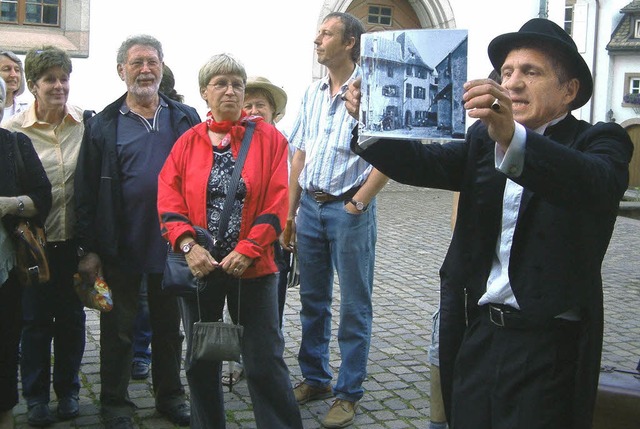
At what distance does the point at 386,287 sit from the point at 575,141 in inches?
224

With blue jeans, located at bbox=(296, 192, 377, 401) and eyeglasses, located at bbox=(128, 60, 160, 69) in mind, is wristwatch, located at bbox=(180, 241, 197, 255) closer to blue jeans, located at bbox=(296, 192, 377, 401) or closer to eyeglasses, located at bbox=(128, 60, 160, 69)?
blue jeans, located at bbox=(296, 192, 377, 401)

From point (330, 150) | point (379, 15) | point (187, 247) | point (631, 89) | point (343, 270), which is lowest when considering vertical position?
point (343, 270)

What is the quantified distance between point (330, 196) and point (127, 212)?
1071mm

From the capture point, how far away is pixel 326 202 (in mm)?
4582

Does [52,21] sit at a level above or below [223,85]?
above

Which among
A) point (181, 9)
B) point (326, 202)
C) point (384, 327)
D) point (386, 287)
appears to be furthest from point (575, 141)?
point (181, 9)

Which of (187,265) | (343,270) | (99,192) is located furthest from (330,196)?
(99,192)

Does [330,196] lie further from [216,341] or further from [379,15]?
[379,15]

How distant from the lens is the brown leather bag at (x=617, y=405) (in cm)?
329

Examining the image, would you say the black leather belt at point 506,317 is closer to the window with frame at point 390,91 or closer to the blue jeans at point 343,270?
the window with frame at point 390,91

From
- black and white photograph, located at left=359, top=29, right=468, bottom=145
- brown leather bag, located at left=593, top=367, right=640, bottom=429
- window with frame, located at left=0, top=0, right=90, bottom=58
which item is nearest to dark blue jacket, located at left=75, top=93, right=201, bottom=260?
black and white photograph, located at left=359, top=29, right=468, bottom=145

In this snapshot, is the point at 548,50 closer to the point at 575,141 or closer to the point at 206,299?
the point at 575,141

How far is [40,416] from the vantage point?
174 inches

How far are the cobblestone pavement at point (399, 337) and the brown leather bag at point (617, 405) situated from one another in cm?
132
